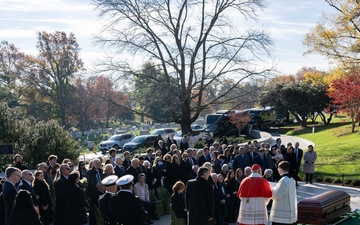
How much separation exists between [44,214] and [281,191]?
6.09 meters

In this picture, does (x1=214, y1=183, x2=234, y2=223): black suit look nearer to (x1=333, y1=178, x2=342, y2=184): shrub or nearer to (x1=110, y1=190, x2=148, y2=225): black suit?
(x1=110, y1=190, x2=148, y2=225): black suit

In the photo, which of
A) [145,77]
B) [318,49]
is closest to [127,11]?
[145,77]

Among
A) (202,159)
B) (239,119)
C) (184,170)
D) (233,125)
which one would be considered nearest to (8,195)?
(184,170)

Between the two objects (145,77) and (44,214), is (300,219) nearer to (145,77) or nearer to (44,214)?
(44,214)

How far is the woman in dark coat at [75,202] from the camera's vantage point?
1023 cm

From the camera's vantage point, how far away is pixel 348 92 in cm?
3503

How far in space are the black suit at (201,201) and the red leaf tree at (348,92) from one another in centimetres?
2425

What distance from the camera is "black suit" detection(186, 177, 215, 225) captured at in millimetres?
9047

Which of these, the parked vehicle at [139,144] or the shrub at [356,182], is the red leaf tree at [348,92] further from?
the parked vehicle at [139,144]

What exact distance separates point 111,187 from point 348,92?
30781 millimetres

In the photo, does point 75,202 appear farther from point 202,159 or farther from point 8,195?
point 202,159

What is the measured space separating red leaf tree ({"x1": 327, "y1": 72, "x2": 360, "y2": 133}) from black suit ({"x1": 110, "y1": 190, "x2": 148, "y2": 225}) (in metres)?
26.3

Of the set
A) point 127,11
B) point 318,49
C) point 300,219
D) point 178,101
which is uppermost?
point 127,11

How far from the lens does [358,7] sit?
28281mm
